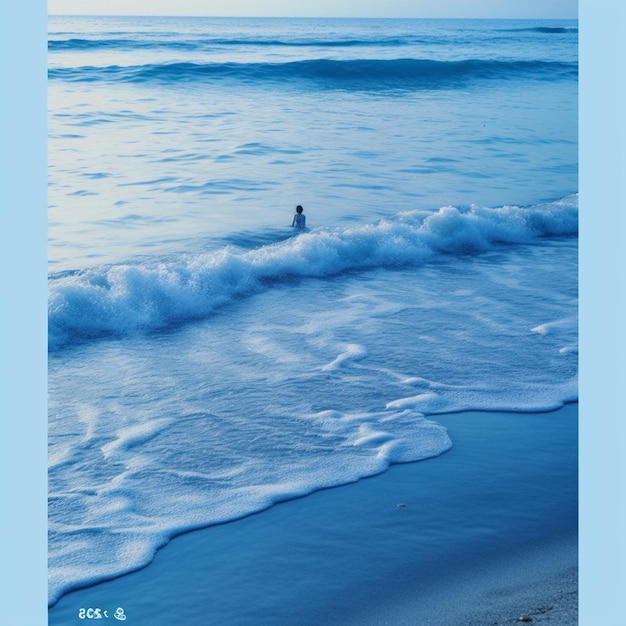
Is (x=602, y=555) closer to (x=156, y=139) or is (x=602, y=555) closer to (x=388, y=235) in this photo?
(x=388, y=235)

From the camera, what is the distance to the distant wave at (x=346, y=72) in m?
14.8

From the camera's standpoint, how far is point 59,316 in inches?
192

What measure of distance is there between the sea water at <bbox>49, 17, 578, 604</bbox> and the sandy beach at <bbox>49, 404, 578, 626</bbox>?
0.13 m

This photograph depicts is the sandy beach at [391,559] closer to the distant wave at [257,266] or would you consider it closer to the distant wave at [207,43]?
the distant wave at [257,266]

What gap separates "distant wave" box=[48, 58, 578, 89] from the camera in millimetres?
14789

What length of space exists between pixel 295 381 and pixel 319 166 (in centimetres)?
488

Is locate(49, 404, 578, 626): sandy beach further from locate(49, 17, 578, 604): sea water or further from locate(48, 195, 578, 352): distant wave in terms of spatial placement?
locate(48, 195, 578, 352): distant wave

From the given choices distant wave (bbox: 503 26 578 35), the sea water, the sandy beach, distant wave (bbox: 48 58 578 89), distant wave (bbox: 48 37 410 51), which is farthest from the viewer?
distant wave (bbox: 503 26 578 35)

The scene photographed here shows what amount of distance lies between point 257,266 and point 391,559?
10.9 feet

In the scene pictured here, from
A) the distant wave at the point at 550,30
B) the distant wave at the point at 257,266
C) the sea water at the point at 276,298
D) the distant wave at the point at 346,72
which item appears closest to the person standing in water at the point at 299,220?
the sea water at the point at 276,298

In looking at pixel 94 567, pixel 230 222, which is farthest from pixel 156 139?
pixel 94 567

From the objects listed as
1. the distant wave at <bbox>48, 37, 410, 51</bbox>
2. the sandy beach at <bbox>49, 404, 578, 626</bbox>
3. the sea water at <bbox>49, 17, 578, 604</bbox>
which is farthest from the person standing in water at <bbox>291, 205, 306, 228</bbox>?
the distant wave at <bbox>48, 37, 410, 51</bbox>

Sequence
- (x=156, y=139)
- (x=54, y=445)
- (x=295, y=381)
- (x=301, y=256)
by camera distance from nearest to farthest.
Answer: (x=54, y=445) → (x=295, y=381) → (x=301, y=256) → (x=156, y=139)

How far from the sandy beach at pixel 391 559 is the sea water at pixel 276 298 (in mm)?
127
